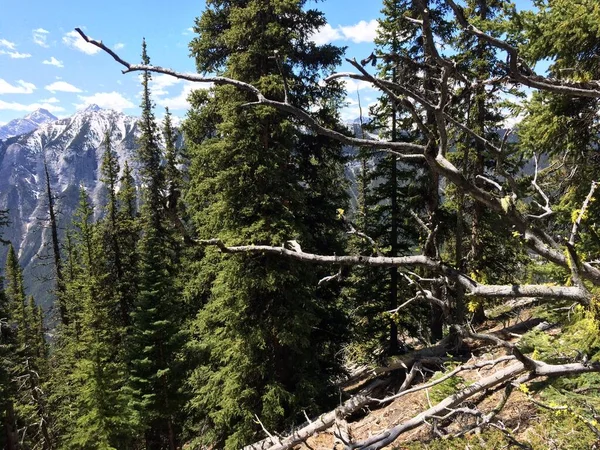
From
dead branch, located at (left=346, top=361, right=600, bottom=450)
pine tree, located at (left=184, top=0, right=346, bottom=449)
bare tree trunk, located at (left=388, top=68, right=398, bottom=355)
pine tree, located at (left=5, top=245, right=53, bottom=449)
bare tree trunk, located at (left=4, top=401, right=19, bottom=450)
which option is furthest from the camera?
pine tree, located at (left=5, top=245, right=53, bottom=449)

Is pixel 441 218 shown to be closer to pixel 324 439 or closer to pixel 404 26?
pixel 404 26

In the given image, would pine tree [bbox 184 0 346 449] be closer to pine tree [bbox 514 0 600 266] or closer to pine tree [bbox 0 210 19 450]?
pine tree [bbox 514 0 600 266]

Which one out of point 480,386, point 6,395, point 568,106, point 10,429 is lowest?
point 10,429

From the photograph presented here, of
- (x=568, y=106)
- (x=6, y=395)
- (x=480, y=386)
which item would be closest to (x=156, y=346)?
(x=6, y=395)

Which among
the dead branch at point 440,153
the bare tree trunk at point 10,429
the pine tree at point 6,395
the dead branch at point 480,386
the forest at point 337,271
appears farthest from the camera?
the bare tree trunk at point 10,429

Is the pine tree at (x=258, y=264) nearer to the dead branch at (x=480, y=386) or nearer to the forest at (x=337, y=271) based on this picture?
the forest at (x=337, y=271)

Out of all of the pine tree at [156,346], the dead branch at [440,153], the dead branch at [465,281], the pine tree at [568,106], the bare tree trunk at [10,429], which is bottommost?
the bare tree trunk at [10,429]

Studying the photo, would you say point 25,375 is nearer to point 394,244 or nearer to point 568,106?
point 394,244

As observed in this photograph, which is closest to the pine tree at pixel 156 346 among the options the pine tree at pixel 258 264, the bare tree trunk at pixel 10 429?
the pine tree at pixel 258 264

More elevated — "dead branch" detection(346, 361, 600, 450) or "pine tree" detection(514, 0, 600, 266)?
"pine tree" detection(514, 0, 600, 266)

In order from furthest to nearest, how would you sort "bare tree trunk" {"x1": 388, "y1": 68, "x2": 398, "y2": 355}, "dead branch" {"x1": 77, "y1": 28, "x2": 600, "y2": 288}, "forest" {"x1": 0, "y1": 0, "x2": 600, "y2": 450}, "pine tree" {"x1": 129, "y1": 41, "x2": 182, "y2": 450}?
1. "pine tree" {"x1": 129, "y1": 41, "x2": 182, "y2": 450}
2. "bare tree trunk" {"x1": 388, "y1": 68, "x2": 398, "y2": 355}
3. "forest" {"x1": 0, "y1": 0, "x2": 600, "y2": 450}
4. "dead branch" {"x1": 77, "y1": 28, "x2": 600, "y2": 288}

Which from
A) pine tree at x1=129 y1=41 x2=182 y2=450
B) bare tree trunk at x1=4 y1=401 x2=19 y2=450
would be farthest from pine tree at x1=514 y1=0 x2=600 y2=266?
bare tree trunk at x1=4 y1=401 x2=19 y2=450

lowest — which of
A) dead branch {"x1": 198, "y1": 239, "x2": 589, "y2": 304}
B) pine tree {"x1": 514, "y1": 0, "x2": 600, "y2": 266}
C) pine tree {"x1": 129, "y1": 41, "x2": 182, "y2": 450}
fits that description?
pine tree {"x1": 129, "y1": 41, "x2": 182, "y2": 450}

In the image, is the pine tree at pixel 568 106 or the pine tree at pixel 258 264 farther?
the pine tree at pixel 258 264
